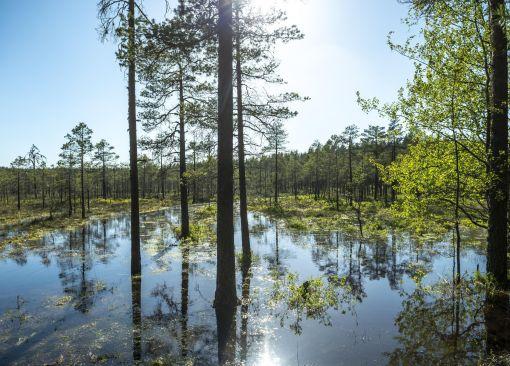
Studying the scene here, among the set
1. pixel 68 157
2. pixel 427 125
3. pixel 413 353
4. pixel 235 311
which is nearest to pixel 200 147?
pixel 235 311

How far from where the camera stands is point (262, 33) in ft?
33.9

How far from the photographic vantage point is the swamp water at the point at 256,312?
678cm

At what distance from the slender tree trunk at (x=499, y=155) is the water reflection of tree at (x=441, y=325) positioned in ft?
4.33

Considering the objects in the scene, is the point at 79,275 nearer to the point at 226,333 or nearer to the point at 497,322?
the point at 226,333

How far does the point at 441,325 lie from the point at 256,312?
469cm

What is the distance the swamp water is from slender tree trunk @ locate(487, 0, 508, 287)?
58.3 inches

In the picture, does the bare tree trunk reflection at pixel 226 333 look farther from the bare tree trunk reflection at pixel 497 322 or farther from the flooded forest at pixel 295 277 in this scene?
the bare tree trunk reflection at pixel 497 322

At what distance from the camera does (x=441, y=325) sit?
786 centimetres

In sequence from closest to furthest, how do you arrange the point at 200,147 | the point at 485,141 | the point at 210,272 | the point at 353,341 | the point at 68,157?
the point at 353,341, the point at 485,141, the point at 210,272, the point at 200,147, the point at 68,157

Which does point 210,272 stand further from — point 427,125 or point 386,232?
point 386,232

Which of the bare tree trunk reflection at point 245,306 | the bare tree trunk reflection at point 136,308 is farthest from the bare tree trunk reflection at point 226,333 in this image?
the bare tree trunk reflection at point 136,308

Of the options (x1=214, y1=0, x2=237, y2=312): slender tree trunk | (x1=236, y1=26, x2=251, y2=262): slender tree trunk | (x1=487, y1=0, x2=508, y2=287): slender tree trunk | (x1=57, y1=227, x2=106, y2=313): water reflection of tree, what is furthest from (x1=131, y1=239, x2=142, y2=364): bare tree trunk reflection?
(x1=487, y1=0, x2=508, y2=287): slender tree trunk

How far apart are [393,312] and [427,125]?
546cm

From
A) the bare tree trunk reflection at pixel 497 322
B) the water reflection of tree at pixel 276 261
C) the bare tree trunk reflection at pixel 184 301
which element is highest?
the bare tree trunk reflection at pixel 497 322
